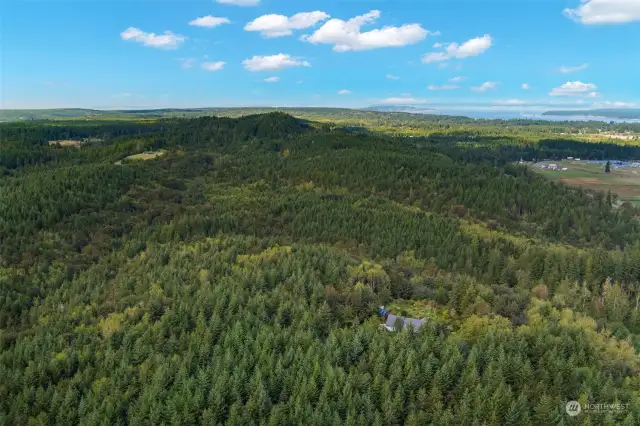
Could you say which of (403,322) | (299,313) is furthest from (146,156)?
(403,322)

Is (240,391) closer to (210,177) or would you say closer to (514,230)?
(514,230)

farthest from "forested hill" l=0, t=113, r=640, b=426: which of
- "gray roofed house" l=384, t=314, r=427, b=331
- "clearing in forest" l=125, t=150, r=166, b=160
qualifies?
"clearing in forest" l=125, t=150, r=166, b=160

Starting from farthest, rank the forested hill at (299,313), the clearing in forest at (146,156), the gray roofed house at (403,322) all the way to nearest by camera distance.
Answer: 1. the clearing in forest at (146,156)
2. the gray roofed house at (403,322)
3. the forested hill at (299,313)

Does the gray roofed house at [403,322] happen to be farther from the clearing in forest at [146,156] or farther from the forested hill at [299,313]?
the clearing in forest at [146,156]

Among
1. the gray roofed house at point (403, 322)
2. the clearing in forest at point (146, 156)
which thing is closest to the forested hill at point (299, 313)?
the gray roofed house at point (403, 322)

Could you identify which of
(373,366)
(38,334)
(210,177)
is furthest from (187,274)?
(210,177)

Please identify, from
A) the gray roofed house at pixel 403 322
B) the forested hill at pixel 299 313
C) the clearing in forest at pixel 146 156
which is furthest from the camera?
the clearing in forest at pixel 146 156

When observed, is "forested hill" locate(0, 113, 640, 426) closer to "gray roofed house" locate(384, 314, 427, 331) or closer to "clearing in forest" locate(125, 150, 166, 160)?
"gray roofed house" locate(384, 314, 427, 331)
